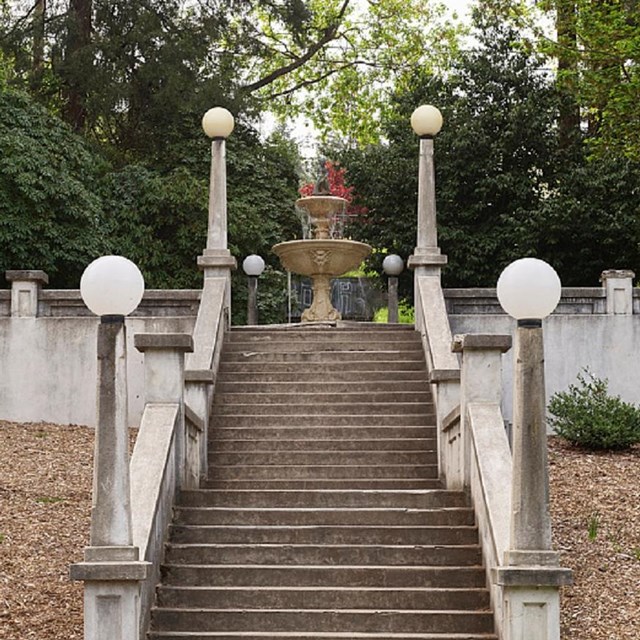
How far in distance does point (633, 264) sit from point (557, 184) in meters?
1.82

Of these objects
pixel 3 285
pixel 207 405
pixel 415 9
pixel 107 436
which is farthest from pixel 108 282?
pixel 415 9

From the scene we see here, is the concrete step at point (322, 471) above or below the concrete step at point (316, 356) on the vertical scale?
below

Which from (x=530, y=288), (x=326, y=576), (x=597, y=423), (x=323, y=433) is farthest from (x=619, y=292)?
(x=530, y=288)

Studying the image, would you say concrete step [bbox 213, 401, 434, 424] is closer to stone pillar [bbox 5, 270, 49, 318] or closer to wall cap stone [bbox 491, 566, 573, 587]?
stone pillar [bbox 5, 270, 49, 318]

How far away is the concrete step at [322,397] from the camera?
500 inches

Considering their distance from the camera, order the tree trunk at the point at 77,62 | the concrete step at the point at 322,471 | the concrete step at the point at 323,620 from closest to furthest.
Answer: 1. the concrete step at the point at 323,620
2. the concrete step at the point at 322,471
3. the tree trunk at the point at 77,62

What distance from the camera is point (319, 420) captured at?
1232 centimetres

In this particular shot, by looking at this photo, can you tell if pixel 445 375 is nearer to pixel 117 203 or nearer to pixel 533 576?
pixel 533 576

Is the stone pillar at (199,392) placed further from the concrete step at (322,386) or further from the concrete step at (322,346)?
the concrete step at (322,346)

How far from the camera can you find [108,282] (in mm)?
7266

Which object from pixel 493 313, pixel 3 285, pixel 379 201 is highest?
pixel 379 201

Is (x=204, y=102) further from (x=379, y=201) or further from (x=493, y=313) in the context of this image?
(x=493, y=313)

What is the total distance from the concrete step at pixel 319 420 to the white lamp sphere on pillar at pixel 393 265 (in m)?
7.34

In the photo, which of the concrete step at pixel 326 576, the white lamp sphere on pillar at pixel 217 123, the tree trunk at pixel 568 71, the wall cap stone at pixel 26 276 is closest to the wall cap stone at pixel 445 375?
the concrete step at pixel 326 576
